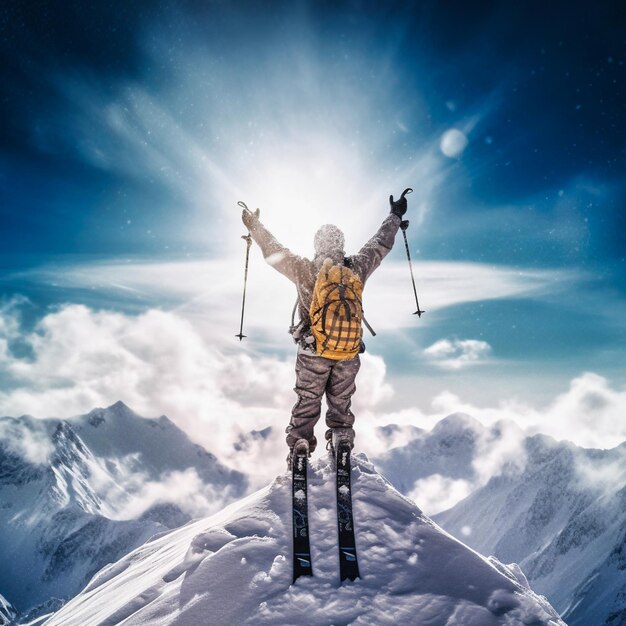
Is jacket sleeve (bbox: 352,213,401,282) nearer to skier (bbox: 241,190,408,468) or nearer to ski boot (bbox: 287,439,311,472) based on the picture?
skier (bbox: 241,190,408,468)

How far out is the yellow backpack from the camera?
5414mm

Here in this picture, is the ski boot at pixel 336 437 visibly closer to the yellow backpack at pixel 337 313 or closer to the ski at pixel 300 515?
the ski at pixel 300 515

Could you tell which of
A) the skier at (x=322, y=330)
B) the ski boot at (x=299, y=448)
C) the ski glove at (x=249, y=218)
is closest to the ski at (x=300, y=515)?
the ski boot at (x=299, y=448)

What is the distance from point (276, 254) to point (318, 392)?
2.38 meters

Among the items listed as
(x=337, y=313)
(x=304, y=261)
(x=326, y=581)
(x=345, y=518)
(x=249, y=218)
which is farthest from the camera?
(x=249, y=218)

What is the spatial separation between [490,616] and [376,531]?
133cm

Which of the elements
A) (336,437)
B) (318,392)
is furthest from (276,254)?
(336,437)

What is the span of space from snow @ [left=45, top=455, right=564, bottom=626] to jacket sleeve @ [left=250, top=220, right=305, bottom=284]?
336 centimetres

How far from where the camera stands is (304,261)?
6.63m

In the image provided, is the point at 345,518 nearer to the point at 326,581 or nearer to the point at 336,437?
the point at 326,581

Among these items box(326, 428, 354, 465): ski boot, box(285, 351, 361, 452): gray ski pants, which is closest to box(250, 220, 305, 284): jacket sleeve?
box(285, 351, 361, 452): gray ski pants

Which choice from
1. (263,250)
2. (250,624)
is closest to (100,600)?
(250,624)

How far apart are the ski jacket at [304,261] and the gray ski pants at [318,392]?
0.82 metres

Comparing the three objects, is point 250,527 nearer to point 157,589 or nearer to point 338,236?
point 157,589
